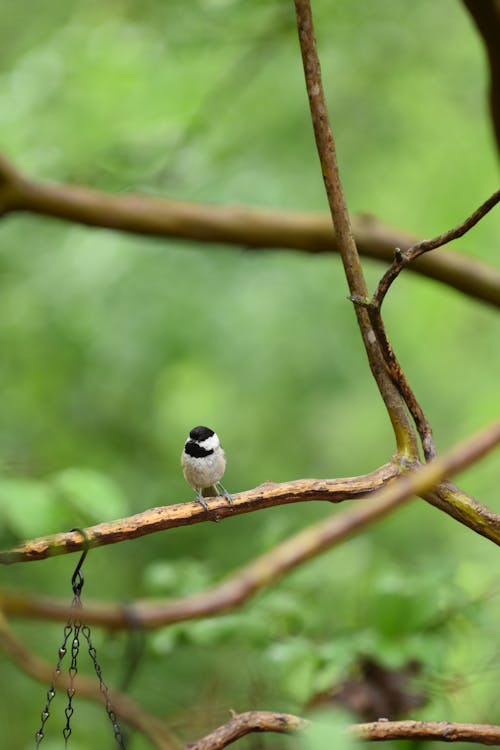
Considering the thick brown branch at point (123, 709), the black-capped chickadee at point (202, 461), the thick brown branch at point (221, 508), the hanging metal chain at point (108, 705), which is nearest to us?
the thick brown branch at point (221, 508)

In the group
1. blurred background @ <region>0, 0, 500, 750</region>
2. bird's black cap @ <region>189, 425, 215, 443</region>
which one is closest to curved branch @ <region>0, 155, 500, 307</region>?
blurred background @ <region>0, 0, 500, 750</region>

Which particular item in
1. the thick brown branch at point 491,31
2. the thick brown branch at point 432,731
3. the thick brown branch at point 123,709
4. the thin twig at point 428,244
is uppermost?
the thick brown branch at point 491,31

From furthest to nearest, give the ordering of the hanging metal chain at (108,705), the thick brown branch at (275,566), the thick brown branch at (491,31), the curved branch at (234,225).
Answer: the curved branch at (234,225), the thick brown branch at (491,31), the hanging metal chain at (108,705), the thick brown branch at (275,566)

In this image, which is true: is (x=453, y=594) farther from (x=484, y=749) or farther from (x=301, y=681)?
(x=484, y=749)

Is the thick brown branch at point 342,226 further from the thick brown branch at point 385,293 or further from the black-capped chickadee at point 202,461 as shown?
the black-capped chickadee at point 202,461

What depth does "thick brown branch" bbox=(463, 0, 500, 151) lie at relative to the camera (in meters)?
2.22

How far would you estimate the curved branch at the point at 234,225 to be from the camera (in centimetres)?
299

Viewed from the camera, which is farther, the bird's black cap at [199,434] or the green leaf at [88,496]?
the bird's black cap at [199,434]

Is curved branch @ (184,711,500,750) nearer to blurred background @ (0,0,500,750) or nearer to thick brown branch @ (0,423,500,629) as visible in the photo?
thick brown branch @ (0,423,500,629)

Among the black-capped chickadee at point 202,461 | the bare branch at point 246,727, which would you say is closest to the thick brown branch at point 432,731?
the bare branch at point 246,727

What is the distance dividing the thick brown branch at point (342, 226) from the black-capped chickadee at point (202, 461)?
3.39 feet

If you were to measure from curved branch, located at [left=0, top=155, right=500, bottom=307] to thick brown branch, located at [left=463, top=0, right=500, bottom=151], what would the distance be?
554mm

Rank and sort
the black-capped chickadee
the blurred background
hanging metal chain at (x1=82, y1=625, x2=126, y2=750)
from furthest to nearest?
the blurred background → the black-capped chickadee → hanging metal chain at (x1=82, y1=625, x2=126, y2=750)

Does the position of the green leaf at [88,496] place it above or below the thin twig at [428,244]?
below
